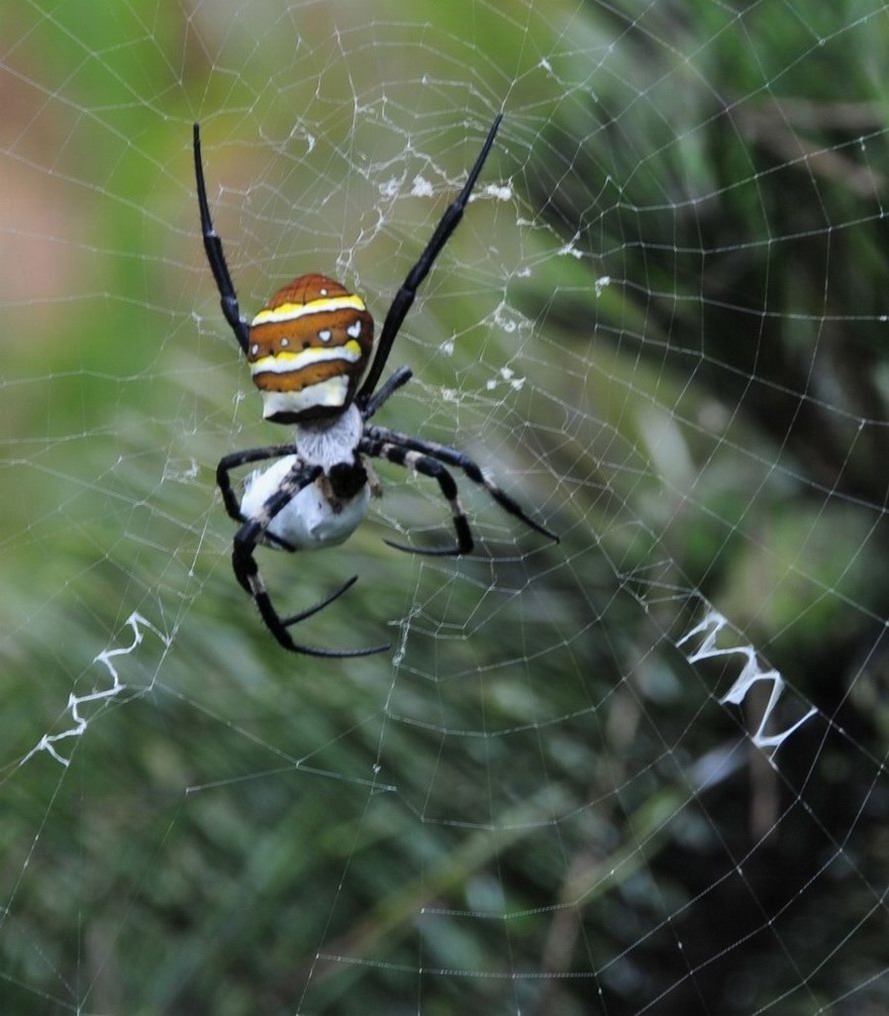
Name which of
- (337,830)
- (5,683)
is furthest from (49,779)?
(337,830)

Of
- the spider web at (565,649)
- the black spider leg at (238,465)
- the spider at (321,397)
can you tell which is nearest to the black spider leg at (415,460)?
the spider at (321,397)

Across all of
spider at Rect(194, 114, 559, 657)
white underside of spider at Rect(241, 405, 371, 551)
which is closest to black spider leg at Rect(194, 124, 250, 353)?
spider at Rect(194, 114, 559, 657)

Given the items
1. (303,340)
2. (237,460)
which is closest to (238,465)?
(237,460)

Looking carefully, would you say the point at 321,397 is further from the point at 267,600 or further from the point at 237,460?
the point at 267,600

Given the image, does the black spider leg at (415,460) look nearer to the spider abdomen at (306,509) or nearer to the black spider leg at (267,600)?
the spider abdomen at (306,509)

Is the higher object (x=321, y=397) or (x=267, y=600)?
(x=267, y=600)

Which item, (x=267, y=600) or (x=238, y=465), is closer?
(x=267, y=600)
